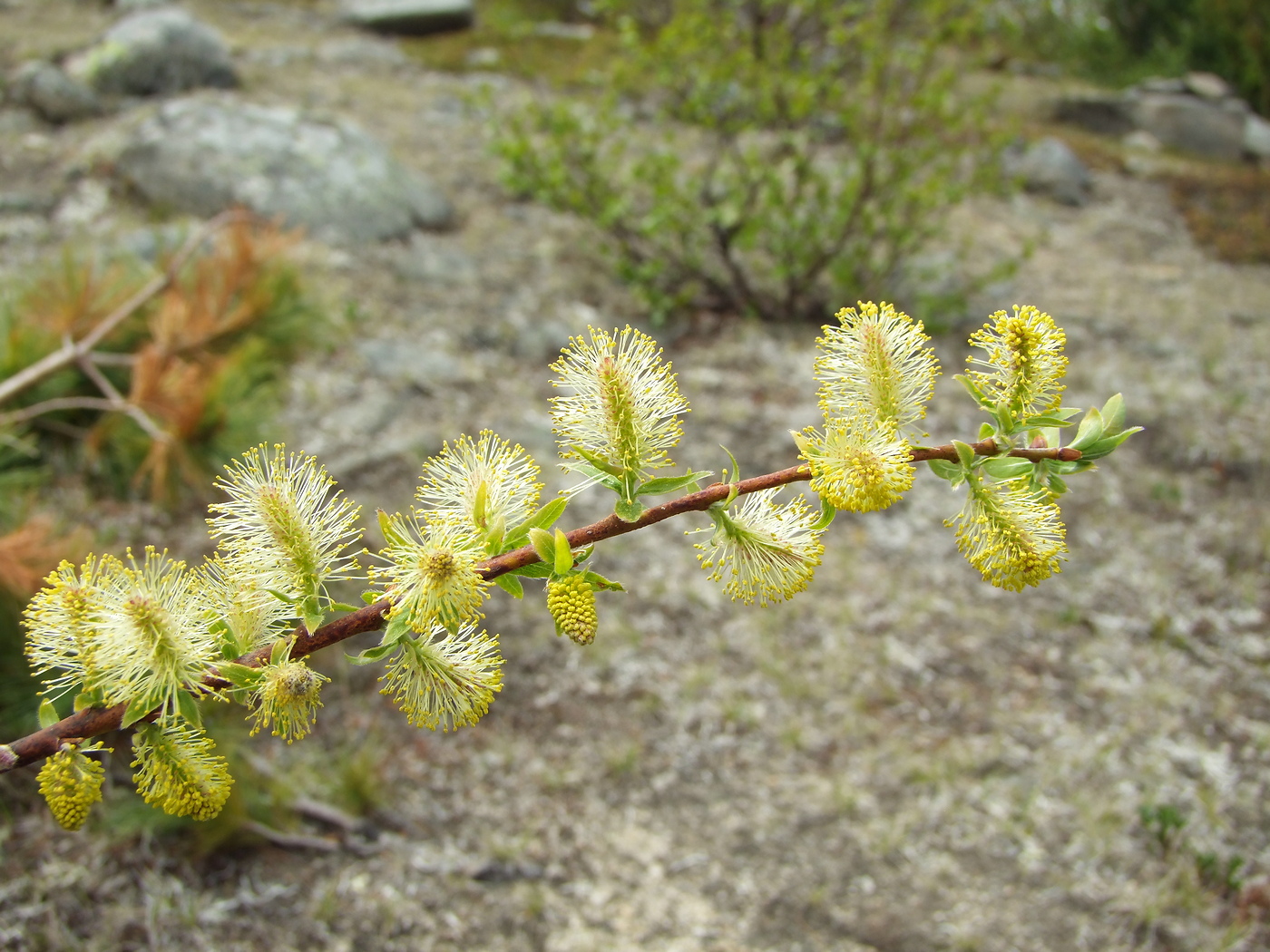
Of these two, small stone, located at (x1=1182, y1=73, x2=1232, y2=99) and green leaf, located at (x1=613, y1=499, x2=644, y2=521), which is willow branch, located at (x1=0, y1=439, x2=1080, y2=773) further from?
small stone, located at (x1=1182, y1=73, x2=1232, y2=99)

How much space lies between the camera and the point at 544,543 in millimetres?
823

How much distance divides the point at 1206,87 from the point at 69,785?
39.1 feet

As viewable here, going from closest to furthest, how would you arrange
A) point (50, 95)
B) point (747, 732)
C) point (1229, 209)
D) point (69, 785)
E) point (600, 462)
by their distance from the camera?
1. point (69, 785)
2. point (600, 462)
3. point (747, 732)
4. point (50, 95)
5. point (1229, 209)

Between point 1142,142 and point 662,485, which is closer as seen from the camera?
point 662,485

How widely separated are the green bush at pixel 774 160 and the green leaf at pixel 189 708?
4.38 metres

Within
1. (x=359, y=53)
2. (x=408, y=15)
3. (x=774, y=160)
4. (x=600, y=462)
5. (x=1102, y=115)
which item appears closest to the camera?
(x=600, y=462)

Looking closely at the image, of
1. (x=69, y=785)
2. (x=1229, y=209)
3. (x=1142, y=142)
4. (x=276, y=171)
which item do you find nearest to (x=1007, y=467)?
(x=69, y=785)

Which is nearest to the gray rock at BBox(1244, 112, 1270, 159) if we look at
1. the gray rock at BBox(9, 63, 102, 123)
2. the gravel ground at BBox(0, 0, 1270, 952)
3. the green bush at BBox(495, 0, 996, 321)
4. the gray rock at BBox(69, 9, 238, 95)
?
the gravel ground at BBox(0, 0, 1270, 952)

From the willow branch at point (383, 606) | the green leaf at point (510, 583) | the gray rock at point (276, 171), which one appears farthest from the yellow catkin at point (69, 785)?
the gray rock at point (276, 171)

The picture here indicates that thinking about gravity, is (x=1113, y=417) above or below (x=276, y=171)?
above

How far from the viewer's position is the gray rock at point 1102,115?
9.61 meters

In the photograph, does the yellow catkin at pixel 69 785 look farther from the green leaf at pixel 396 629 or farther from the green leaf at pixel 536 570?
the green leaf at pixel 536 570

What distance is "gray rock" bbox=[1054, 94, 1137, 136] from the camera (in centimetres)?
961

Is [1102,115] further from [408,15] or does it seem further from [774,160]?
[408,15]
